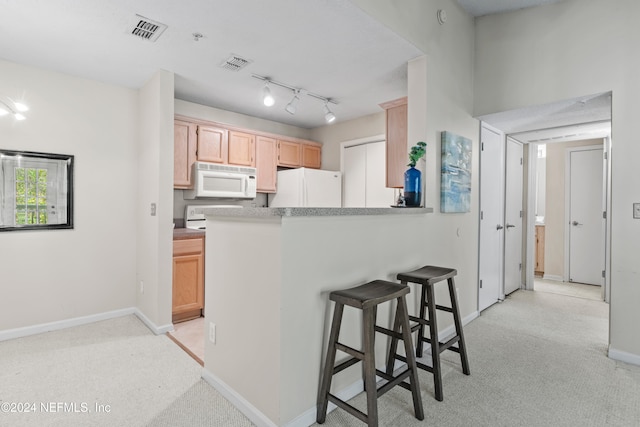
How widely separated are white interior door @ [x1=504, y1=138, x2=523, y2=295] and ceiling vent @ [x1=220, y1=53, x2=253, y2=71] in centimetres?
A: 327

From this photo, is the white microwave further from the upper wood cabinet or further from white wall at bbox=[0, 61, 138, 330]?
the upper wood cabinet

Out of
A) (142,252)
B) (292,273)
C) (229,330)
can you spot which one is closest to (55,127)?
(142,252)

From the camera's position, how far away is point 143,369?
2299 millimetres

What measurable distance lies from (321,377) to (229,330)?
61cm

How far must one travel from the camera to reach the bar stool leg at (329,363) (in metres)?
1.68

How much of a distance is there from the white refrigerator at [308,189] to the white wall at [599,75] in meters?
2.23

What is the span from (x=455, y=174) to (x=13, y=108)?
3895 mm

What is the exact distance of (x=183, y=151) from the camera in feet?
12.0

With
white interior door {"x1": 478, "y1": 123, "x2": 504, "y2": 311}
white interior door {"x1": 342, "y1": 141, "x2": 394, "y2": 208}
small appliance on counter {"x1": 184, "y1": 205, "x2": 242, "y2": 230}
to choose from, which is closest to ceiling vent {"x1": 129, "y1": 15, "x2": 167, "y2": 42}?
small appliance on counter {"x1": 184, "y1": 205, "x2": 242, "y2": 230}

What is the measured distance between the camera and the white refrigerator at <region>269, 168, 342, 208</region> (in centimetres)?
443

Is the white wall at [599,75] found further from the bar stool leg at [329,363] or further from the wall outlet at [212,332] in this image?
the wall outlet at [212,332]

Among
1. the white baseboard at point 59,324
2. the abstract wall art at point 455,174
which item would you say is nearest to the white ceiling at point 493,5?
the abstract wall art at point 455,174

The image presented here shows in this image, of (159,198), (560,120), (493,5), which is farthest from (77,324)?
(560,120)

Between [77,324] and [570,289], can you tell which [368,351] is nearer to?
[77,324]
